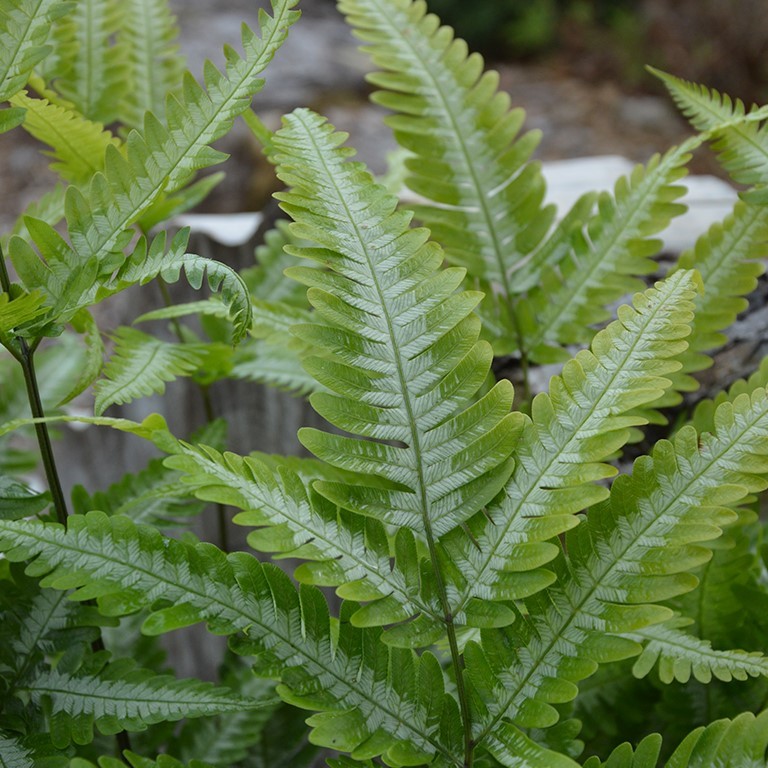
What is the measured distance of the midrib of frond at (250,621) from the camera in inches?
24.2

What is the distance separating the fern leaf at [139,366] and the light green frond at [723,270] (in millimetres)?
502

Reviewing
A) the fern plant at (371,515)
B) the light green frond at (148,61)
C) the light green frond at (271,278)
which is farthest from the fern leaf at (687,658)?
the light green frond at (148,61)

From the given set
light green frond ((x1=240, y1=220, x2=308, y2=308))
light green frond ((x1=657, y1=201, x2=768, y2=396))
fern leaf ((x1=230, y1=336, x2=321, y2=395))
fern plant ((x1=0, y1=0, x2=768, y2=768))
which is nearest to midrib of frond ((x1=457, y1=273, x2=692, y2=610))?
fern plant ((x1=0, y1=0, x2=768, y2=768))

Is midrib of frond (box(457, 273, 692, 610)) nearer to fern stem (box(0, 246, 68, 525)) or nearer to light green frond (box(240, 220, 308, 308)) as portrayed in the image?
fern stem (box(0, 246, 68, 525))

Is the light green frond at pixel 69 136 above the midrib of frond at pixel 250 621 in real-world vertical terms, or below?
above

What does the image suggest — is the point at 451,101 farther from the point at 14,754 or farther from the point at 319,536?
the point at 14,754

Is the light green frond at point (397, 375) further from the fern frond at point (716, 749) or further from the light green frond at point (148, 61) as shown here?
the light green frond at point (148, 61)

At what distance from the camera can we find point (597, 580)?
0.62m

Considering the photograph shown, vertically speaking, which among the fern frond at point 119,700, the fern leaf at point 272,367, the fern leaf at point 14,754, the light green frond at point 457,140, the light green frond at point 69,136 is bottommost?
the fern leaf at point 14,754

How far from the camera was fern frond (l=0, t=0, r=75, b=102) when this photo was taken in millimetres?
653

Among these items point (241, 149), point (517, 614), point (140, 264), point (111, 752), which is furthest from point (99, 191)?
point (241, 149)

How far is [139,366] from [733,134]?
2.04 ft

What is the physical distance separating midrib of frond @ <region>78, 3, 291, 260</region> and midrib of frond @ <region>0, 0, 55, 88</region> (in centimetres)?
13

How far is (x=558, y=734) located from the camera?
696 mm
